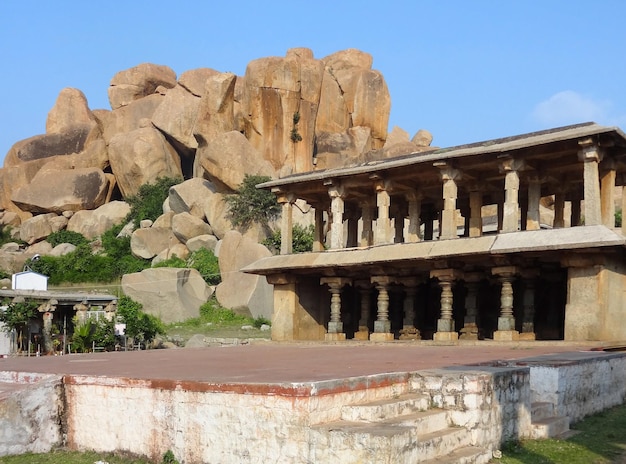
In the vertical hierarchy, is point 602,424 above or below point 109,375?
below

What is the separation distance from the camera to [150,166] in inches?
1877

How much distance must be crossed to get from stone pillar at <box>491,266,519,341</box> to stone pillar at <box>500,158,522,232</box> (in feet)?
3.26

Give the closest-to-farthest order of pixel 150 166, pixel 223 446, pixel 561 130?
pixel 223 446, pixel 561 130, pixel 150 166

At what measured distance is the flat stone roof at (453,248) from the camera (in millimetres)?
14094

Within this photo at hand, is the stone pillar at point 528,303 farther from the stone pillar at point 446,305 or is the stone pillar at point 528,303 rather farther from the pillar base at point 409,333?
the pillar base at point 409,333

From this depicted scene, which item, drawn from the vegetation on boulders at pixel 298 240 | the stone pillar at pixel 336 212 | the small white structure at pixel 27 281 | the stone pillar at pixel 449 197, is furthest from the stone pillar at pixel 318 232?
the small white structure at pixel 27 281

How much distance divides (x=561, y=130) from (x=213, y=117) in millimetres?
30559

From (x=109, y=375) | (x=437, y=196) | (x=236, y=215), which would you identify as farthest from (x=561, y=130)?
(x=236, y=215)

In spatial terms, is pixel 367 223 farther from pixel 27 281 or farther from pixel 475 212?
pixel 27 281

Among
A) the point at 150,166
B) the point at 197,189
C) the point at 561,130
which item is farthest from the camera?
the point at 150,166

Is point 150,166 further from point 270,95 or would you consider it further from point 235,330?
point 235,330

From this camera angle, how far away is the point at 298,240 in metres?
35.9

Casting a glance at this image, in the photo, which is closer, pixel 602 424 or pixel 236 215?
pixel 602 424

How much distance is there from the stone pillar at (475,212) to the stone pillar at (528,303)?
3224mm
